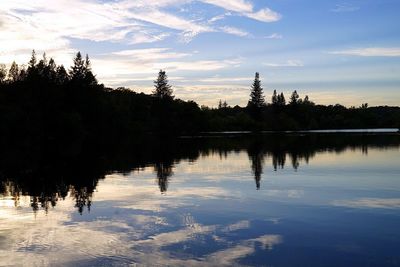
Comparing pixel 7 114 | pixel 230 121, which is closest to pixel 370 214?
pixel 7 114

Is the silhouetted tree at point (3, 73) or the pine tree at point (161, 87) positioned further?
the pine tree at point (161, 87)

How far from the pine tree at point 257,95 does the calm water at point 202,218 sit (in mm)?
133214

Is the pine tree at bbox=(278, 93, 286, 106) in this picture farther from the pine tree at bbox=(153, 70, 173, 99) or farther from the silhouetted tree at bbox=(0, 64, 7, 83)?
the silhouetted tree at bbox=(0, 64, 7, 83)

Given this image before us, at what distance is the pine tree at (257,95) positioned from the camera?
163000 millimetres

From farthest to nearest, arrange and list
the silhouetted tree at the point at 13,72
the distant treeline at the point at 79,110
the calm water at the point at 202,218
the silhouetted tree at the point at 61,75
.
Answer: the silhouetted tree at the point at 13,72 < the silhouetted tree at the point at 61,75 < the distant treeline at the point at 79,110 < the calm water at the point at 202,218

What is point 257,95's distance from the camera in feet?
541

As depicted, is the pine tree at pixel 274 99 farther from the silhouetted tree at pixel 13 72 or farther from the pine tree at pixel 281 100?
the silhouetted tree at pixel 13 72

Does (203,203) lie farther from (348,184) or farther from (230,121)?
(230,121)

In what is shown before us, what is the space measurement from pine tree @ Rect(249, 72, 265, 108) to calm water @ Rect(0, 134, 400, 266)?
133214 millimetres

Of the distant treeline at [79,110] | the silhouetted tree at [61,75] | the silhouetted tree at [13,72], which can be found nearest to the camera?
the distant treeline at [79,110]

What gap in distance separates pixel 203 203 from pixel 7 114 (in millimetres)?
60858

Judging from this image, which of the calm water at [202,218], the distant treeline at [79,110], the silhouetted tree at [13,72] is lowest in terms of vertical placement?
the calm water at [202,218]

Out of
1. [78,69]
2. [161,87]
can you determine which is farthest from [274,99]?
[78,69]

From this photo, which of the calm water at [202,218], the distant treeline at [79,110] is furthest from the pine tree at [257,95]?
the calm water at [202,218]
